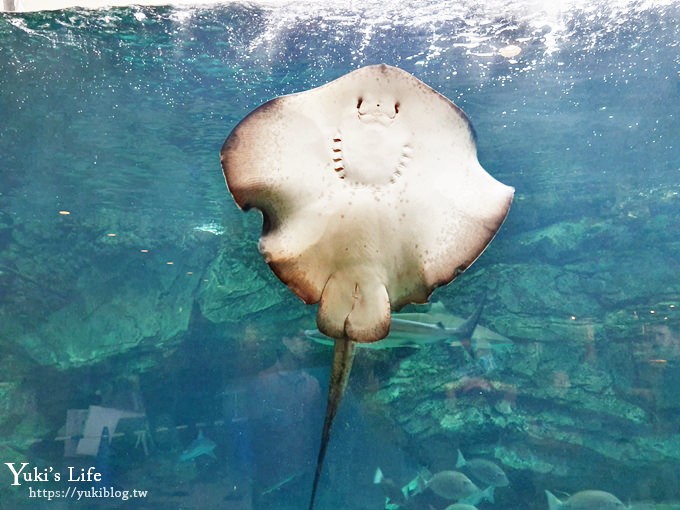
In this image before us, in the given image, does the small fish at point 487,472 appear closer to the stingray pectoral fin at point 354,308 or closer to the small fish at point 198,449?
the small fish at point 198,449

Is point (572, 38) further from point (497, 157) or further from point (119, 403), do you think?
point (119, 403)

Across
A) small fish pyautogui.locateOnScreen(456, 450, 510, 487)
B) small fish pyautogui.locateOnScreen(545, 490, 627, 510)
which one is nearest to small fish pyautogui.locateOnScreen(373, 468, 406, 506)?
small fish pyautogui.locateOnScreen(456, 450, 510, 487)

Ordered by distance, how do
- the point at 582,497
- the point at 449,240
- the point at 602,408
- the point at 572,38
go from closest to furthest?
1. the point at 449,240
2. the point at 582,497
3. the point at 572,38
4. the point at 602,408

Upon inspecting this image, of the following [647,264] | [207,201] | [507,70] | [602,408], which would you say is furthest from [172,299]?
[647,264]

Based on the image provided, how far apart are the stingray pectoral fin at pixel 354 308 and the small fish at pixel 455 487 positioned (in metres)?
3.01

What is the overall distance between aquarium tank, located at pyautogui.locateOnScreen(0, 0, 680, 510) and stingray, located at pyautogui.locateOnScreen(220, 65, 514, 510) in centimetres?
228

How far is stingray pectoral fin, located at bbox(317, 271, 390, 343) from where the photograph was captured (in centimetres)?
252

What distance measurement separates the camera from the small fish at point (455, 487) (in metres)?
4.86

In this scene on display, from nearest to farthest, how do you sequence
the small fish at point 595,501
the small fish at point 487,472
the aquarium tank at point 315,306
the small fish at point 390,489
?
the small fish at point 595,501 < the small fish at point 487,472 < the aquarium tank at point 315,306 < the small fish at point 390,489

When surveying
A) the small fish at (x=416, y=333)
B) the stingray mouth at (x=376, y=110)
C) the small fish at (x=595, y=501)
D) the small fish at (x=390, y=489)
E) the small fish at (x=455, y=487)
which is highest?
the stingray mouth at (x=376, y=110)

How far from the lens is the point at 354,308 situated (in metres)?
2.55

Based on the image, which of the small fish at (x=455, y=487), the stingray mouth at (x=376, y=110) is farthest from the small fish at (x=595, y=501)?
the stingray mouth at (x=376, y=110)

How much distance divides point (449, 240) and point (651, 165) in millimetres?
4553

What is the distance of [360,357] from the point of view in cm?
539
